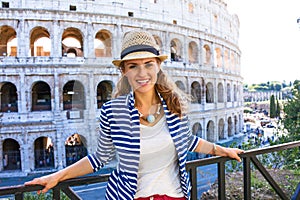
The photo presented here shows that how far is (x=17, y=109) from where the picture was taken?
14.9 meters

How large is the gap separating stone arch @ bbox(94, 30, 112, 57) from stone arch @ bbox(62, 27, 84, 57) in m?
1.44

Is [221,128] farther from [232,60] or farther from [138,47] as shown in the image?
[138,47]

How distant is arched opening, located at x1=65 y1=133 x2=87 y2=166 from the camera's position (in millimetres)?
15509

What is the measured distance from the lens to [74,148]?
1645 cm

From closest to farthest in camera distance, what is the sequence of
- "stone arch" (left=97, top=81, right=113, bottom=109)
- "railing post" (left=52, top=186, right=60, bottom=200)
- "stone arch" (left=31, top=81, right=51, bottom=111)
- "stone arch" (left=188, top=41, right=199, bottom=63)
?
1. "railing post" (left=52, top=186, right=60, bottom=200)
2. "stone arch" (left=31, top=81, right=51, bottom=111)
3. "stone arch" (left=97, top=81, right=113, bottom=109)
4. "stone arch" (left=188, top=41, right=199, bottom=63)

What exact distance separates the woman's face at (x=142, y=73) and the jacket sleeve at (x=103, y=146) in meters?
0.23

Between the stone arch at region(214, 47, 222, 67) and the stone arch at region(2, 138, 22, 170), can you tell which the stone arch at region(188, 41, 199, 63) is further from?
the stone arch at region(2, 138, 22, 170)

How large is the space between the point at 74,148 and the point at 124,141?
15867 mm

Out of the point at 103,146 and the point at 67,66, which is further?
the point at 67,66

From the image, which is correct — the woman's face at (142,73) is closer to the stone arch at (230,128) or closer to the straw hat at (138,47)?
the straw hat at (138,47)

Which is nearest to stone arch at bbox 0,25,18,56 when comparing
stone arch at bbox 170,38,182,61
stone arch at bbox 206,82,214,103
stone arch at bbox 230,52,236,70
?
stone arch at bbox 170,38,182,61

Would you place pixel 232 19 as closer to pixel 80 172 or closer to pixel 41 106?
pixel 41 106

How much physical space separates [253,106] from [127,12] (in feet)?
163

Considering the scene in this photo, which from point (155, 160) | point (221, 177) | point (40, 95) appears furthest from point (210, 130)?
point (155, 160)
